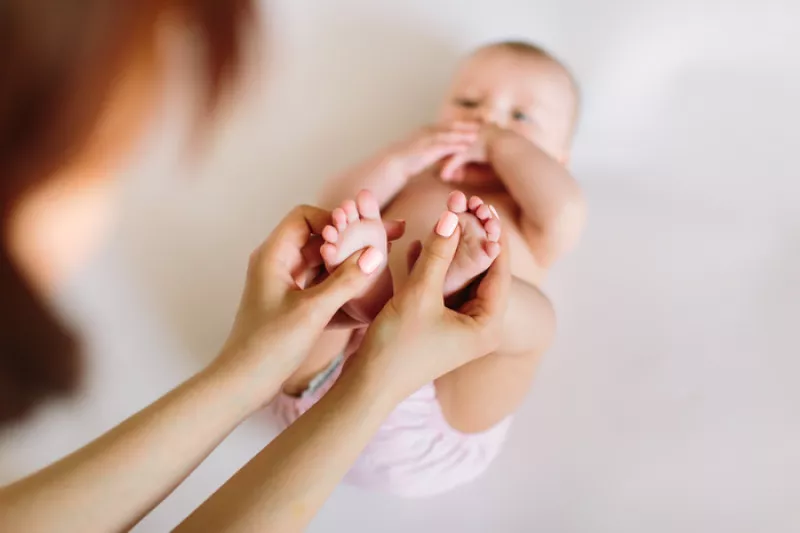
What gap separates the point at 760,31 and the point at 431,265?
0.87 meters

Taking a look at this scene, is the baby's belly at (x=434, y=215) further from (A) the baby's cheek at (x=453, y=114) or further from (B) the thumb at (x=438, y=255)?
(B) the thumb at (x=438, y=255)

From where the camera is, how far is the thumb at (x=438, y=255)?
1.92 ft

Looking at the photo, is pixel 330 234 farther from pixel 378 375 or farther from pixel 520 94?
pixel 520 94

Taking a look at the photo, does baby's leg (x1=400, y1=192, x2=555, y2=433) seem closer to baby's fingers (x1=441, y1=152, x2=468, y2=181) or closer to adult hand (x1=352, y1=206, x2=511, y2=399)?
adult hand (x1=352, y1=206, x2=511, y2=399)

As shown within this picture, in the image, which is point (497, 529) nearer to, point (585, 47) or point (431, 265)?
point (431, 265)

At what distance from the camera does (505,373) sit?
0.80 m

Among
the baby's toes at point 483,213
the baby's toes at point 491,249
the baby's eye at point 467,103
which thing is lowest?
the baby's toes at point 491,249

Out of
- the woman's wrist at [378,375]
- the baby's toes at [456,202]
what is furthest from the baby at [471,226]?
the woman's wrist at [378,375]

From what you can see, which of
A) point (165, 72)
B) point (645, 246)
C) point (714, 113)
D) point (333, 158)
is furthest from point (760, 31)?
point (165, 72)

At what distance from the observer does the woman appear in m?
0.46

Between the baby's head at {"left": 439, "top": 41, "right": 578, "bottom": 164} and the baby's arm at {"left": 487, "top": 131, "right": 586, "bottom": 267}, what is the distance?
0.08 meters

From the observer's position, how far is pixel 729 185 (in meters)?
1.09

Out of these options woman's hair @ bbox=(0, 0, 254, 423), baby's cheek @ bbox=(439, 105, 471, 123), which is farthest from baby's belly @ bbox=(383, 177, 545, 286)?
woman's hair @ bbox=(0, 0, 254, 423)

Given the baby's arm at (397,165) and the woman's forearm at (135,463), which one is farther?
the baby's arm at (397,165)
